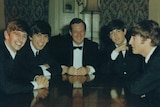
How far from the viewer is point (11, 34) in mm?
2445

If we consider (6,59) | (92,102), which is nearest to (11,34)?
(6,59)

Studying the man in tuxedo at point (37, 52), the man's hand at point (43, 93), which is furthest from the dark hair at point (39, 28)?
the man's hand at point (43, 93)

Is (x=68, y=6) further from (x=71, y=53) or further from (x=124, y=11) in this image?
(x=71, y=53)

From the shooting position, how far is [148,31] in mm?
2354

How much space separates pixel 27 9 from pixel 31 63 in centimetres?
222

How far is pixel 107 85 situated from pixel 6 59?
2.62 ft

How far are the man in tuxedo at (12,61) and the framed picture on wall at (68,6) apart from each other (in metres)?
2.81

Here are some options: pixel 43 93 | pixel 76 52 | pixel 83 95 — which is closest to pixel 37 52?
pixel 76 52

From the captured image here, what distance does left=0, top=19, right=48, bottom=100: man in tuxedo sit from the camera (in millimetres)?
2305

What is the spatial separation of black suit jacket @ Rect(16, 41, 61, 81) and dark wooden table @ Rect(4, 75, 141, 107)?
0.77 ft

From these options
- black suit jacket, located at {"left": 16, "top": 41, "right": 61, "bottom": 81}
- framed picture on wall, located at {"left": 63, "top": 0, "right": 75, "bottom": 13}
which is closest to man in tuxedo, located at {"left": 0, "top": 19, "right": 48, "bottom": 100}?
black suit jacket, located at {"left": 16, "top": 41, "right": 61, "bottom": 81}

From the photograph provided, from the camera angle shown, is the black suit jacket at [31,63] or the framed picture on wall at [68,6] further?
the framed picture on wall at [68,6]

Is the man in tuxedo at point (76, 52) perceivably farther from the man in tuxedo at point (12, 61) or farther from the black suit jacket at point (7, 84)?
the black suit jacket at point (7, 84)

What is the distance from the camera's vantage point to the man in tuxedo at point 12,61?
230 cm
